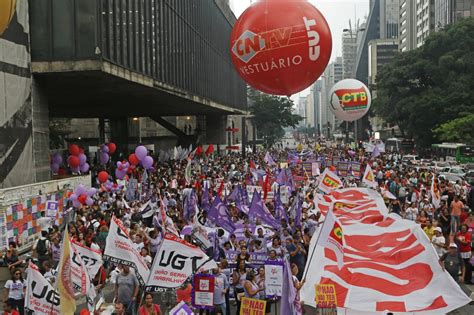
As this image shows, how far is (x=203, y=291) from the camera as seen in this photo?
369 inches

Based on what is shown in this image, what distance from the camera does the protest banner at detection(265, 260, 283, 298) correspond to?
374 inches

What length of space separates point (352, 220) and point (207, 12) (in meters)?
39.7

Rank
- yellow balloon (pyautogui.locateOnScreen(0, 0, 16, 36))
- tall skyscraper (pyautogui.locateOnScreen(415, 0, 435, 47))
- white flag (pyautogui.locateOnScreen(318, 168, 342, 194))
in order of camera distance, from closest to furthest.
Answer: yellow balloon (pyautogui.locateOnScreen(0, 0, 16, 36)) < white flag (pyautogui.locateOnScreen(318, 168, 342, 194)) < tall skyscraper (pyautogui.locateOnScreen(415, 0, 435, 47))

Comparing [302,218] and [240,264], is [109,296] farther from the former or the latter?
[302,218]

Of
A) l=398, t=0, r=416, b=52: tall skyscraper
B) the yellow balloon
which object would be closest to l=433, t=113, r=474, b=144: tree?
the yellow balloon

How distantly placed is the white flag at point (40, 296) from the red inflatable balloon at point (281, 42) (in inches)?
273

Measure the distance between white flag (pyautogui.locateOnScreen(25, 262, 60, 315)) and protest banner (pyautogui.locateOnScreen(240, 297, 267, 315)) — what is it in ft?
8.78

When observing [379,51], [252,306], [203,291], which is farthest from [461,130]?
[379,51]

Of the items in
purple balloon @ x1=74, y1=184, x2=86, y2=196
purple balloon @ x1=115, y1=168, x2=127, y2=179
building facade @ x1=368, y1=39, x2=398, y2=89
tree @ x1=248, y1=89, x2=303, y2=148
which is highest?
building facade @ x1=368, y1=39, x2=398, y2=89

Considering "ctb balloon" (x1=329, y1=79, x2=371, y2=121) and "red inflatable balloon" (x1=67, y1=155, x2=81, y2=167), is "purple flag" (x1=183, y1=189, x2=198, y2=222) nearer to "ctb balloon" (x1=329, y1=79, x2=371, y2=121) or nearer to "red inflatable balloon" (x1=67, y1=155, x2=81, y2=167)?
"red inflatable balloon" (x1=67, y1=155, x2=81, y2=167)

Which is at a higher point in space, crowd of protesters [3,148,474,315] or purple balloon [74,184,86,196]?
purple balloon [74,184,86,196]

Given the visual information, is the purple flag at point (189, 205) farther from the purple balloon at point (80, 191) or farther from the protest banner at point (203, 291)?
the protest banner at point (203, 291)

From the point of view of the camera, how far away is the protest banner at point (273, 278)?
9.50 metres

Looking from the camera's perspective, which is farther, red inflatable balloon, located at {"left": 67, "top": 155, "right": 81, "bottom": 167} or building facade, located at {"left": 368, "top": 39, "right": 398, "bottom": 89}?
building facade, located at {"left": 368, "top": 39, "right": 398, "bottom": 89}
